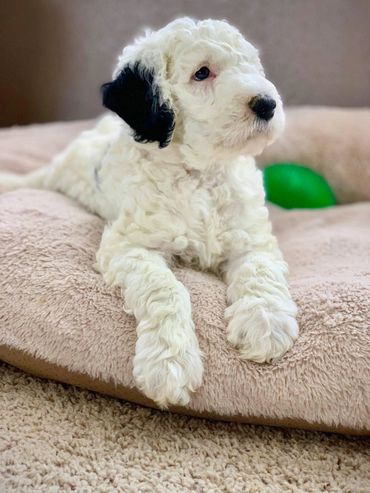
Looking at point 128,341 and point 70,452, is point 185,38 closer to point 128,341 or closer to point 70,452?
point 128,341

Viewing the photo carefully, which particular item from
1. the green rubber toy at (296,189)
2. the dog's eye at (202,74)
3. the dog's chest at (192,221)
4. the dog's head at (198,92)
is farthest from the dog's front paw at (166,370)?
the green rubber toy at (296,189)

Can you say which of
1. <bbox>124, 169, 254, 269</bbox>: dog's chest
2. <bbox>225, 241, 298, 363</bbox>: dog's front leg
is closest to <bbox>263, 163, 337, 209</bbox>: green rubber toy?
<bbox>124, 169, 254, 269</bbox>: dog's chest

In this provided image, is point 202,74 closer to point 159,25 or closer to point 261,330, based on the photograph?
point 261,330

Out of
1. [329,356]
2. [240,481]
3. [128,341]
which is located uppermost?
[329,356]

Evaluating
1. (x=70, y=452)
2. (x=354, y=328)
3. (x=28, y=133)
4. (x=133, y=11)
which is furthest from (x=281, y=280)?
(x=133, y=11)

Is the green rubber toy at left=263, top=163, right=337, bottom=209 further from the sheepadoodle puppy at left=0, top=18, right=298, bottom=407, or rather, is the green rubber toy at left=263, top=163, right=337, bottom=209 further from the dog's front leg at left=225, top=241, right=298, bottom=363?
the dog's front leg at left=225, top=241, right=298, bottom=363

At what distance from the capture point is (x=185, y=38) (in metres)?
1.81

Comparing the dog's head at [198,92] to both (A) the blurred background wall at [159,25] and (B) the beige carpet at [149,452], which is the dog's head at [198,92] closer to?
(B) the beige carpet at [149,452]

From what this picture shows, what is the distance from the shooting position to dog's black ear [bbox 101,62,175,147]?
179 cm

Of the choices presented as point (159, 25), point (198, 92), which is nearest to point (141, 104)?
point (198, 92)

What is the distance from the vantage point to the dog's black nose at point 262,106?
1679 mm

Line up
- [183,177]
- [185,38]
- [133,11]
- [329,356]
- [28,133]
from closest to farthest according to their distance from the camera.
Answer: [329,356] < [185,38] < [183,177] < [28,133] < [133,11]

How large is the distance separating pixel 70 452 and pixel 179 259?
708mm

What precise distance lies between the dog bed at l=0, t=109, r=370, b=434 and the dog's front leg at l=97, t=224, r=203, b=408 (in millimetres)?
62
